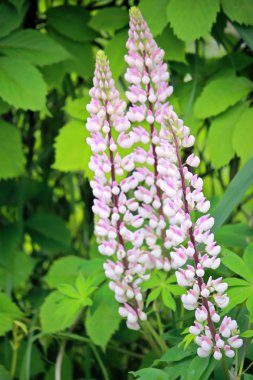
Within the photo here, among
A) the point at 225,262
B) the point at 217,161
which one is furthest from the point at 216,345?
the point at 217,161

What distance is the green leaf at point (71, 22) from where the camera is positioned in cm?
193

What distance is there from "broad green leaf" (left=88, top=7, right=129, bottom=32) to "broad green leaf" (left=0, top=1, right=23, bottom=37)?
196mm

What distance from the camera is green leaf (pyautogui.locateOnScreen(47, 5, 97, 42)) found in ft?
6.33

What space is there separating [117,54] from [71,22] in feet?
0.83

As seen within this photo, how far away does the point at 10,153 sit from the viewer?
183 centimetres

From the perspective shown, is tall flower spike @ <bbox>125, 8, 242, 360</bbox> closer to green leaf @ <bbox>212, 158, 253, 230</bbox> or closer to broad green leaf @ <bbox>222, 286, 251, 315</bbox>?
broad green leaf @ <bbox>222, 286, 251, 315</bbox>

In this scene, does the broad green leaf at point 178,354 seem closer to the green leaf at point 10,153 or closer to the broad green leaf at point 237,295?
the broad green leaf at point 237,295

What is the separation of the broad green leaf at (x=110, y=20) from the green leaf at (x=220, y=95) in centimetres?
30

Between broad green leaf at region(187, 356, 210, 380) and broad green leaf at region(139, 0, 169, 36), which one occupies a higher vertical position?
broad green leaf at region(139, 0, 169, 36)

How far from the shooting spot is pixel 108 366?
2.01m

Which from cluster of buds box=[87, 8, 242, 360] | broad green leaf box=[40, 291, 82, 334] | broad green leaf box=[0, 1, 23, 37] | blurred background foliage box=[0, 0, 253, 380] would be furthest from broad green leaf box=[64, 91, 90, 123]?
broad green leaf box=[40, 291, 82, 334]

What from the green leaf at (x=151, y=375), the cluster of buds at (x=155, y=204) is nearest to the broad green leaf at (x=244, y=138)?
the cluster of buds at (x=155, y=204)

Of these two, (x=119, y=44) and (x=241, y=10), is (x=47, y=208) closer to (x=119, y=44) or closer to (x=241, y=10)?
(x=119, y=44)

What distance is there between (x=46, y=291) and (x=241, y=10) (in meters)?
1.04
